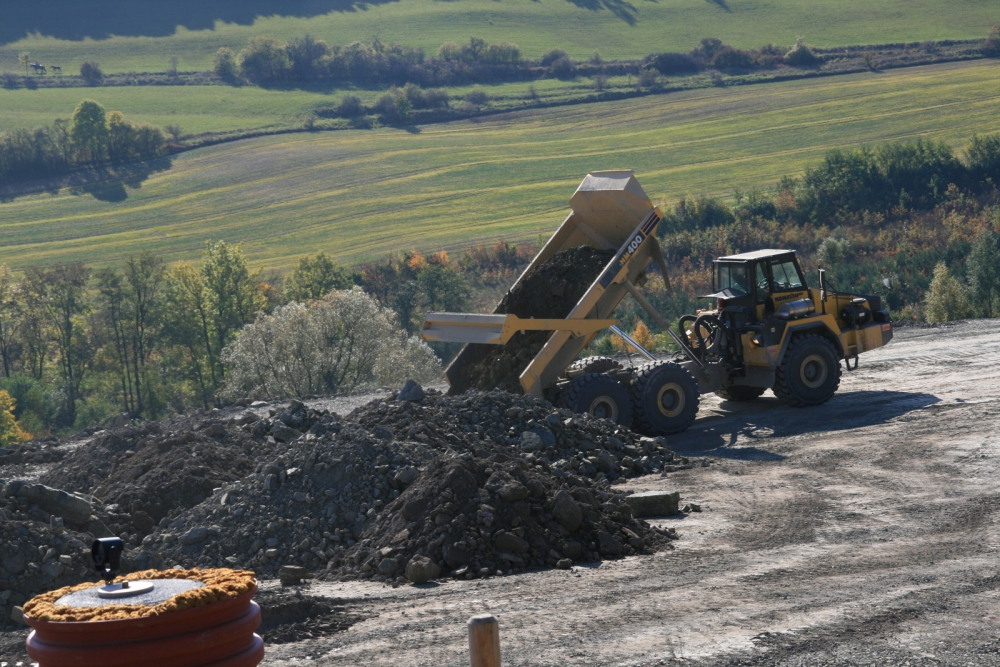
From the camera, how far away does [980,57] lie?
86500 mm

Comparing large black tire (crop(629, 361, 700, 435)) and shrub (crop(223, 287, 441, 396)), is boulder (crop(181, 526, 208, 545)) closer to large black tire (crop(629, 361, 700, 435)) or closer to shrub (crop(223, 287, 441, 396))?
large black tire (crop(629, 361, 700, 435))

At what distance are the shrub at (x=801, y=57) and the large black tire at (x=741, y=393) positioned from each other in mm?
81129

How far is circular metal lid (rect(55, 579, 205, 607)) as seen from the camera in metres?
4.18

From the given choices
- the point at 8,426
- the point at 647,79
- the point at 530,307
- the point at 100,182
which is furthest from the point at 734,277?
the point at 647,79

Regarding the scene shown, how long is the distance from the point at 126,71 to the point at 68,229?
35704 millimetres

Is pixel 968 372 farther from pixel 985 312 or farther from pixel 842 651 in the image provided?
pixel 985 312

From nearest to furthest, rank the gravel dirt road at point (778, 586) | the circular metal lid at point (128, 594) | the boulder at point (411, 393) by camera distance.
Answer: the circular metal lid at point (128, 594) → the gravel dirt road at point (778, 586) → the boulder at point (411, 393)

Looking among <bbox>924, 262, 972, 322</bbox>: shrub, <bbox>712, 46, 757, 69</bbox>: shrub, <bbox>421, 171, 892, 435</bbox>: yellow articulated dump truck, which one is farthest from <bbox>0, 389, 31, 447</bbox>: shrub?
<bbox>712, 46, 757, 69</bbox>: shrub

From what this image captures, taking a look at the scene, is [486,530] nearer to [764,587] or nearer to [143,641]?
[764,587]

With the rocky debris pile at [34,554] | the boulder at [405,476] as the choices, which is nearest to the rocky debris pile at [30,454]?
the rocky debris pile at [34,554]

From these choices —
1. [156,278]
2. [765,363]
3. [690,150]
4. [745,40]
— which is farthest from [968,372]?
[745,40]

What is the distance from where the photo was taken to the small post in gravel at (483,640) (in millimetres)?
4984

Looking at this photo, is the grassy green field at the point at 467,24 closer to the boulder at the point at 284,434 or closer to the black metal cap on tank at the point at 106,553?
the boulder at the point at 284,434

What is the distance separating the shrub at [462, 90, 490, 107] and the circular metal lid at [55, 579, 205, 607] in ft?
305
